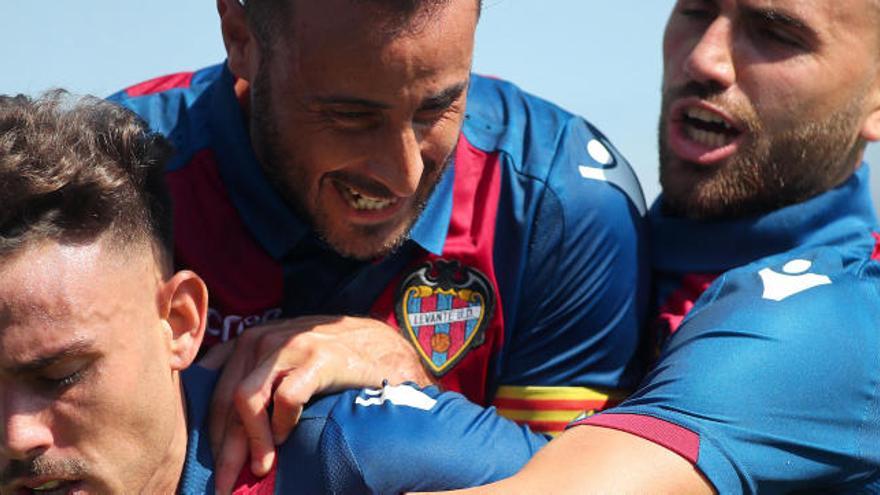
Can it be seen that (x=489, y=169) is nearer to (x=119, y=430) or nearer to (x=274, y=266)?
(x=274, y=266)

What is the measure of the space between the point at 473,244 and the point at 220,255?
0.64 meters

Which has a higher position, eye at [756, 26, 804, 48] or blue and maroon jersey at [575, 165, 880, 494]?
eye at [756, 26, 804, 48]

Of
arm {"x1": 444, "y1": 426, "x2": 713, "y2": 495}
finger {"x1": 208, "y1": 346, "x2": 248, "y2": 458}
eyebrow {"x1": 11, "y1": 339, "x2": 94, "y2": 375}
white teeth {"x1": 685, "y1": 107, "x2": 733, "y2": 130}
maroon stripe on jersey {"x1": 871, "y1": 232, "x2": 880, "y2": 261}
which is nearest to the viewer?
eyebrow {"x1": 11, "y1": 339, "x2": 94, "y2": 375}

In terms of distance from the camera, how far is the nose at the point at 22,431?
9.23 ft

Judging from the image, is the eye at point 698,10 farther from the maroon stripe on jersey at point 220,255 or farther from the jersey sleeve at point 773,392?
the maroon stripe on jersey at point 220,255

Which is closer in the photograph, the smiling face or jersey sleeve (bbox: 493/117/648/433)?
the smiling face

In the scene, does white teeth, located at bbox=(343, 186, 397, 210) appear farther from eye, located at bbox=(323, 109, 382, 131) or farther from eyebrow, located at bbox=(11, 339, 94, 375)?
eyebrow, located at bbox=(11, 339, 94, 375)

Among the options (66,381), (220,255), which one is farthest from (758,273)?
(66,381)

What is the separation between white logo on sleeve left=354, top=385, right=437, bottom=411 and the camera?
304cm

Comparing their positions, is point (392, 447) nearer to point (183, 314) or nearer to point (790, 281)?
point (183, 314)

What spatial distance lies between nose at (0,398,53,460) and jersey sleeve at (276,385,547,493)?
48 centimetres

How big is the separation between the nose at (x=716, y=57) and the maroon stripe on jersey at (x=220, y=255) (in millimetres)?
1206

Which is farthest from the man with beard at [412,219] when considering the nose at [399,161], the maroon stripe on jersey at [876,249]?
the maroon stripe on jersey at [876,249]

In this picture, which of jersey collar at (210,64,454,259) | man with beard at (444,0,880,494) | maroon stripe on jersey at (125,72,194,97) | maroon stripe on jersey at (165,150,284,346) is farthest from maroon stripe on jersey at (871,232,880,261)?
maroon stripe on jersey at (125,72,194,97)
